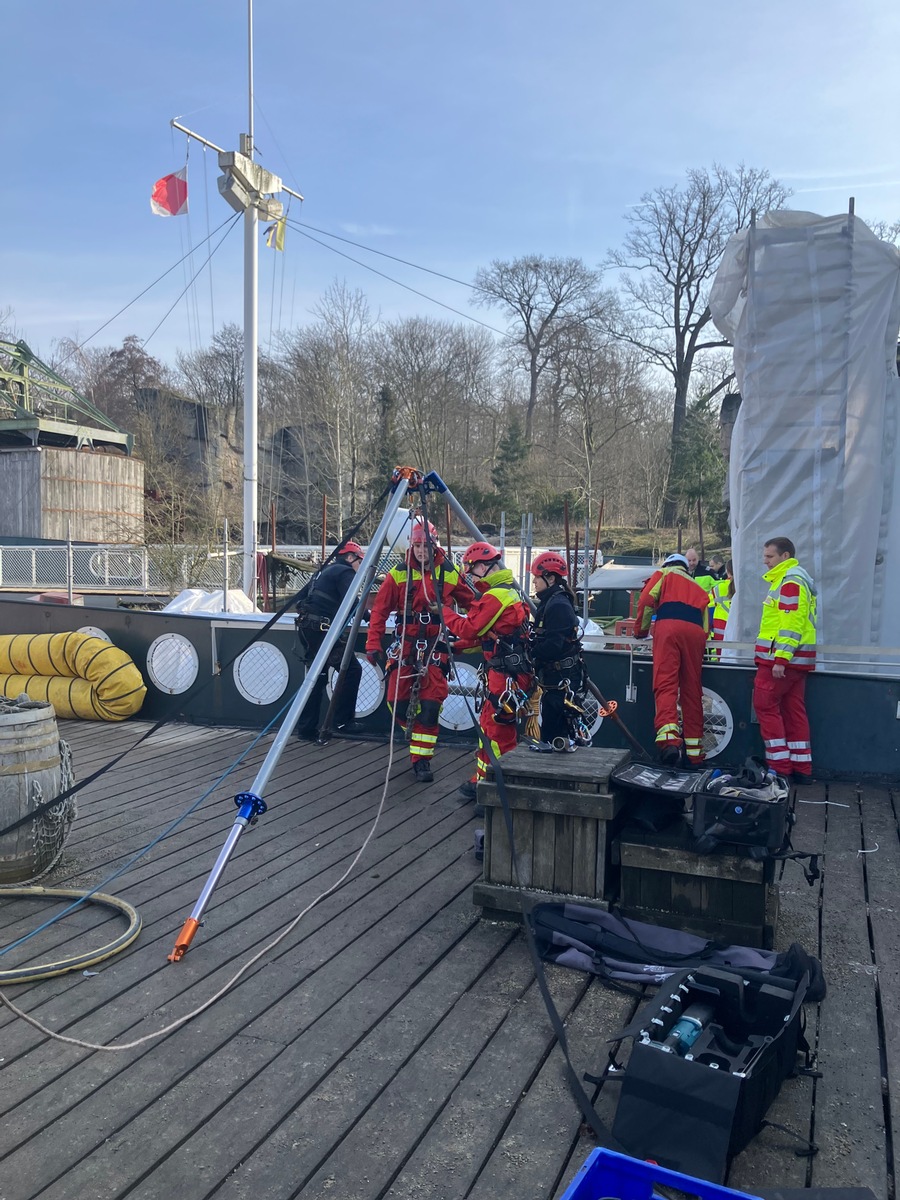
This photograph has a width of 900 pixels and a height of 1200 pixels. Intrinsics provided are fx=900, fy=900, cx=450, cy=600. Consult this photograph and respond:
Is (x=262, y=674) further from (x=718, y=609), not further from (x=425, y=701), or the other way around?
(x=718, y=609)

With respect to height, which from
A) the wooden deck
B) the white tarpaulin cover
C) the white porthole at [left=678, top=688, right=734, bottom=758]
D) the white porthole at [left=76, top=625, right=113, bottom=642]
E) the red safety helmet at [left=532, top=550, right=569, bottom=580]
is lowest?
the wooden deck

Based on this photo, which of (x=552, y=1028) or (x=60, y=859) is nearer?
(x=552, y=1028)

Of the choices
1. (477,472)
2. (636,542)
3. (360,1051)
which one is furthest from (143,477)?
(360,1051)

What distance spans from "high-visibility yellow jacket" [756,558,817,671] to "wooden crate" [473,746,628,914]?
2.94 metres

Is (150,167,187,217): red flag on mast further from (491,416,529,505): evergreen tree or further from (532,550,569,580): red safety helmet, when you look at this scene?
(491,416,529,505): evergreen tree

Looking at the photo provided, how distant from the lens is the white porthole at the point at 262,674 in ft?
29.9

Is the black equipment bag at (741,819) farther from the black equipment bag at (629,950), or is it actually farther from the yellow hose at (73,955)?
the yellow hose at (73,955)

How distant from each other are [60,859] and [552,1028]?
310 centimetres

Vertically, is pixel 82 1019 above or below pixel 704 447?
below

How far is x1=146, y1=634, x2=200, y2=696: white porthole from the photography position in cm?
947

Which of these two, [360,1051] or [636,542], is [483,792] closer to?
[360,1051]

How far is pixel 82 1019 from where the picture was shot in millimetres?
3465

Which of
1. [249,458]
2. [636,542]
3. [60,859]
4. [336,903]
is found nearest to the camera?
[336,903]

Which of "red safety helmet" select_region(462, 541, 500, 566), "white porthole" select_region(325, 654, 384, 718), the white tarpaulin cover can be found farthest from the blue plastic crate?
the white tarpaulin cover
